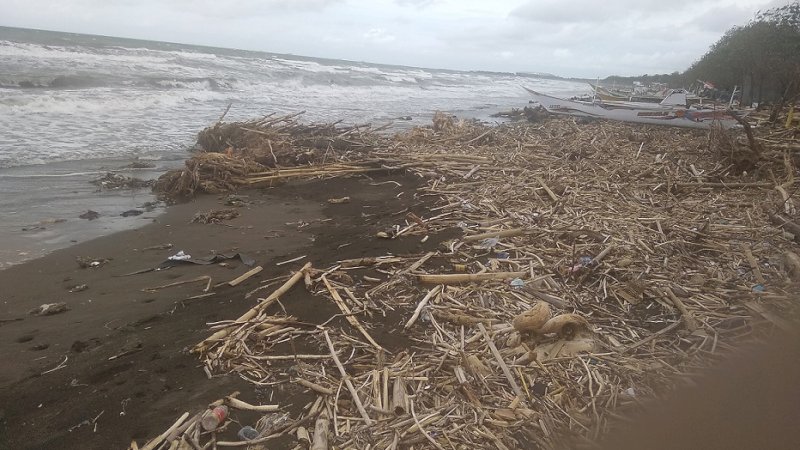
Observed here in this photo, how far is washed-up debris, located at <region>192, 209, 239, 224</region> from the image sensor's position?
7.38 meters

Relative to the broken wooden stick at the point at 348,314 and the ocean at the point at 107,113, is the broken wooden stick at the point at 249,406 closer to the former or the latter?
the broken wooden stick at the point at 348,314

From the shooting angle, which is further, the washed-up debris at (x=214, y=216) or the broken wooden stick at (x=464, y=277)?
the washed-up debris at (x=214, y=216)

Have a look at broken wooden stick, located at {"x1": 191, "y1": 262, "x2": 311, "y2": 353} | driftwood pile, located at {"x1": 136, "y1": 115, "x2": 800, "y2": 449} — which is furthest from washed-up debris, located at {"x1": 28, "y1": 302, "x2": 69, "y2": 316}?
broken wooden stick, located at {"x1": 191, "y1": 262, "x2": 311, "y2": 353}

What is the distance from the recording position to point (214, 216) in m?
7.49

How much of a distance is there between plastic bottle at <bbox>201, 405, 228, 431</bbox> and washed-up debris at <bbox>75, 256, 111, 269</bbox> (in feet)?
13.3

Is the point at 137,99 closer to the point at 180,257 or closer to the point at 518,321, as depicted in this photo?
the point at 180,257

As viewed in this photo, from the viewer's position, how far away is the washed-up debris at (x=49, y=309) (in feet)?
14.9

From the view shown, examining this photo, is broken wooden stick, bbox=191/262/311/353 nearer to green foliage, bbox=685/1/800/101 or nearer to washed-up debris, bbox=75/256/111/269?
washed-up debris, bbox=75/256/111/269

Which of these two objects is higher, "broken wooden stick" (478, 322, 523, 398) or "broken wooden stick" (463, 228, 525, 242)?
"broken wooden stick" (463, 228, 525, 242)

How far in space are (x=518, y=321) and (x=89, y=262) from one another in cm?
539

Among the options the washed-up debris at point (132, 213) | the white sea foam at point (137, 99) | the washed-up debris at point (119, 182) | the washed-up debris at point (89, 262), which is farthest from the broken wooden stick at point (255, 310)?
the white sea foam at point (137, 99)

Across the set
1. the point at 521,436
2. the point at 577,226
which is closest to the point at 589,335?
the point at 521,436

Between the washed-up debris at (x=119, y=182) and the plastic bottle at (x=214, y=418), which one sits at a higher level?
the plastic bottle at (x=214, y=418)

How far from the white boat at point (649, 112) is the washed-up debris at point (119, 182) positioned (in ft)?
43.9
